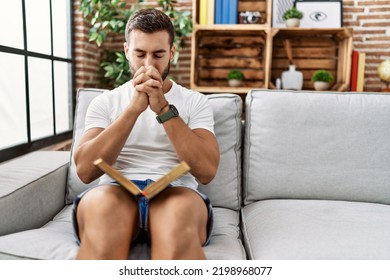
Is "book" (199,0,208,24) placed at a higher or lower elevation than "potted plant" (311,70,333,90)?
higher

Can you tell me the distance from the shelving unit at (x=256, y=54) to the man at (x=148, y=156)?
147 centimetres

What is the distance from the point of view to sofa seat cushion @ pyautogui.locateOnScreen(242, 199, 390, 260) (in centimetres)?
105

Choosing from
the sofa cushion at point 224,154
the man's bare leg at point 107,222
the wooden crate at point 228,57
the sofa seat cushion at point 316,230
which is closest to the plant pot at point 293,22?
the wooden crate at point 228,57

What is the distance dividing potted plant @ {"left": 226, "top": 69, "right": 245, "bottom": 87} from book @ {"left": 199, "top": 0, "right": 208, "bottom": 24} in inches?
17.2

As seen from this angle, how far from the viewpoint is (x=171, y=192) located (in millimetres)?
1045

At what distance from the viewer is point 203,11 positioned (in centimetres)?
270

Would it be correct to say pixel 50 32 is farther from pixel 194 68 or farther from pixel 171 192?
pixel 171 192

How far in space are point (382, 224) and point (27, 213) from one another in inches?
48.8

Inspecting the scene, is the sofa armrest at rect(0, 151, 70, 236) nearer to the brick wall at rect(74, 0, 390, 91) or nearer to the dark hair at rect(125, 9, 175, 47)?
the dark hair at rect(125, 9, 175, 47)

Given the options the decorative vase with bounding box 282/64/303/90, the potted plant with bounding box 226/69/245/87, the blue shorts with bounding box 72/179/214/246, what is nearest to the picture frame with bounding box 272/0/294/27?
the decorative vase with bounding box 282/64/303/90

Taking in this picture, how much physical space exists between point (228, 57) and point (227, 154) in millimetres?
1640

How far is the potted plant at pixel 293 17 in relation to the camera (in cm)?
262

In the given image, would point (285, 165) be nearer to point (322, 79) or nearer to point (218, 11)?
point (322, 79)

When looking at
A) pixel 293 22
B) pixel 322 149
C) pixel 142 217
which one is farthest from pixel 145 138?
pixel 293 22
